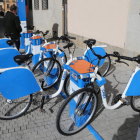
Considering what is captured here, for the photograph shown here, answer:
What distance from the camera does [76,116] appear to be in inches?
120

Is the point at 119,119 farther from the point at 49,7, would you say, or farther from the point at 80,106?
the point at 49,7

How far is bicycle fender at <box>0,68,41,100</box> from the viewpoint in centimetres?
291

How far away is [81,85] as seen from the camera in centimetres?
282

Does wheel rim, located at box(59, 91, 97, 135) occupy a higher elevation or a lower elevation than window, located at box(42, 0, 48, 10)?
lower

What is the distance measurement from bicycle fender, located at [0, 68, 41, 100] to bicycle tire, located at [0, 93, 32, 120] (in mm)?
340

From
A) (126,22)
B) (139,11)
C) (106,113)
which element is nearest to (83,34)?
(126,22)

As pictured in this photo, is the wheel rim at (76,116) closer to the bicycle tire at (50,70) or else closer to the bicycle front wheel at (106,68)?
the bicycle tire at (50,70)

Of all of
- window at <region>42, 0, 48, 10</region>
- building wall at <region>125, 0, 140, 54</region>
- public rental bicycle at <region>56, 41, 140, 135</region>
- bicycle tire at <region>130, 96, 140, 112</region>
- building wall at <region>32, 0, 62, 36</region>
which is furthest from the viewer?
window at <region>42, 0, 48, 10</region>

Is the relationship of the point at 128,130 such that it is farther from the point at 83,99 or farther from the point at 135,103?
the point at 83,99

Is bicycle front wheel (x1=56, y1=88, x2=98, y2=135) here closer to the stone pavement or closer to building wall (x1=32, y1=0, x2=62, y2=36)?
the stone pavement

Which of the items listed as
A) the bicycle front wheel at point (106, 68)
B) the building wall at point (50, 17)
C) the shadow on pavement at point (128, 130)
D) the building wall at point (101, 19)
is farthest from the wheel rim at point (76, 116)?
the building wall at point (50, 17)

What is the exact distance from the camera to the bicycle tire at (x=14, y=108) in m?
3.36

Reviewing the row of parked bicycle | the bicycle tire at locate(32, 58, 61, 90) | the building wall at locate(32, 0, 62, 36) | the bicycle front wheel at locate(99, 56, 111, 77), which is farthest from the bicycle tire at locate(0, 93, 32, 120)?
the building wall at locate(32, 0, 62, 36)

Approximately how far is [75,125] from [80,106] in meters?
0.44
